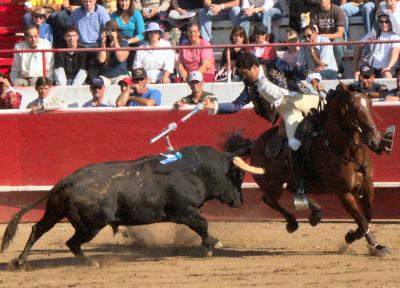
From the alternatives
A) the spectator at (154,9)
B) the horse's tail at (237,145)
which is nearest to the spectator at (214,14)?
the spectator at (154,9)

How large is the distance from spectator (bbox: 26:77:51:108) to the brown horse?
11.5ft

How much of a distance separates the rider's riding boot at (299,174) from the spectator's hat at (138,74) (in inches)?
129

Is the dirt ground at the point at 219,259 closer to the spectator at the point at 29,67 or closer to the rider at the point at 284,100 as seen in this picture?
the rider at the point at 284,100

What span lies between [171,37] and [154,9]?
0.70 metres

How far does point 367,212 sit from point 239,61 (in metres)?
1.81

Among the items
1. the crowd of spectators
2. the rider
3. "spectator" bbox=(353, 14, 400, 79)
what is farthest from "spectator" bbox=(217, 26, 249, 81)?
the rider

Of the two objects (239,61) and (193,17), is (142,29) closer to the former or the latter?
(193,17)

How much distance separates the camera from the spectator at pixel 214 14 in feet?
51.3

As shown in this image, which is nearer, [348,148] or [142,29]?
[348,148]

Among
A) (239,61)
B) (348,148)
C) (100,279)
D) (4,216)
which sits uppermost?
(239,61)

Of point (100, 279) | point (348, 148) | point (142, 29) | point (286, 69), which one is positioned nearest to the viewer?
point (100, 279)

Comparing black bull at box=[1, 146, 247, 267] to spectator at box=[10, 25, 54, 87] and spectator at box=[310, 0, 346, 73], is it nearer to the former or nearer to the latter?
spectator at box=[10, 25, 54, 87]

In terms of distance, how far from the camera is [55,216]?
33.8 ft

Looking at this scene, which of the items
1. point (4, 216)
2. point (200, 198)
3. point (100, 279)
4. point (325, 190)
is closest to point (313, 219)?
point (325, 190)
